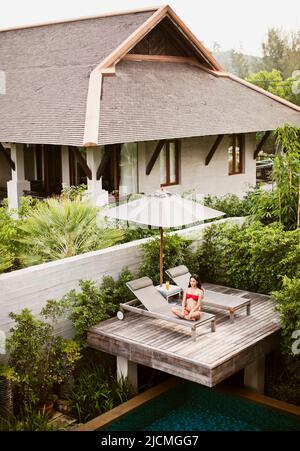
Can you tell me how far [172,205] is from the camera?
426 inches

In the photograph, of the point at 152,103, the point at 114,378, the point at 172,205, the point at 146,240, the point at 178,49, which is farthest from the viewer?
the point at 178,49

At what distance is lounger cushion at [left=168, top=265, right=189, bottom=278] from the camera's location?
11110 mm

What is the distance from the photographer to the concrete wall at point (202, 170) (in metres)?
18.9

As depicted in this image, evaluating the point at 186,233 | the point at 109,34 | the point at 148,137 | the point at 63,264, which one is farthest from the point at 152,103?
the point at 63,264

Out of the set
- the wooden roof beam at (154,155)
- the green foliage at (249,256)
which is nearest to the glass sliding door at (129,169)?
the wooden roof beam at (154,155)

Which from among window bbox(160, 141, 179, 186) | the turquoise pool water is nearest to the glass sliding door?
window bbox(160, 141, 179, 186)

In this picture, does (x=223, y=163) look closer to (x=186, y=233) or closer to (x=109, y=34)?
(x=109, y=34)

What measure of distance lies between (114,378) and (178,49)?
1483 cm

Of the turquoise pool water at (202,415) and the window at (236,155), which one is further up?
the window at (236,155)

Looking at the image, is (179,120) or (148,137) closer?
(148,137)

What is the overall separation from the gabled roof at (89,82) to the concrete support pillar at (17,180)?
133 cm

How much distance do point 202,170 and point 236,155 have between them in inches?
110

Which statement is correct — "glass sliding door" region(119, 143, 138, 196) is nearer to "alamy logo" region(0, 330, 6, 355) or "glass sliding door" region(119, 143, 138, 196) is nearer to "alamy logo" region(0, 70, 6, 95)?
"alamy logo" region(0, 70, 6, 95)

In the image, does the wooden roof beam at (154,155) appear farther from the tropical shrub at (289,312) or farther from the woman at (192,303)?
the tropical shrub at (289,312)
